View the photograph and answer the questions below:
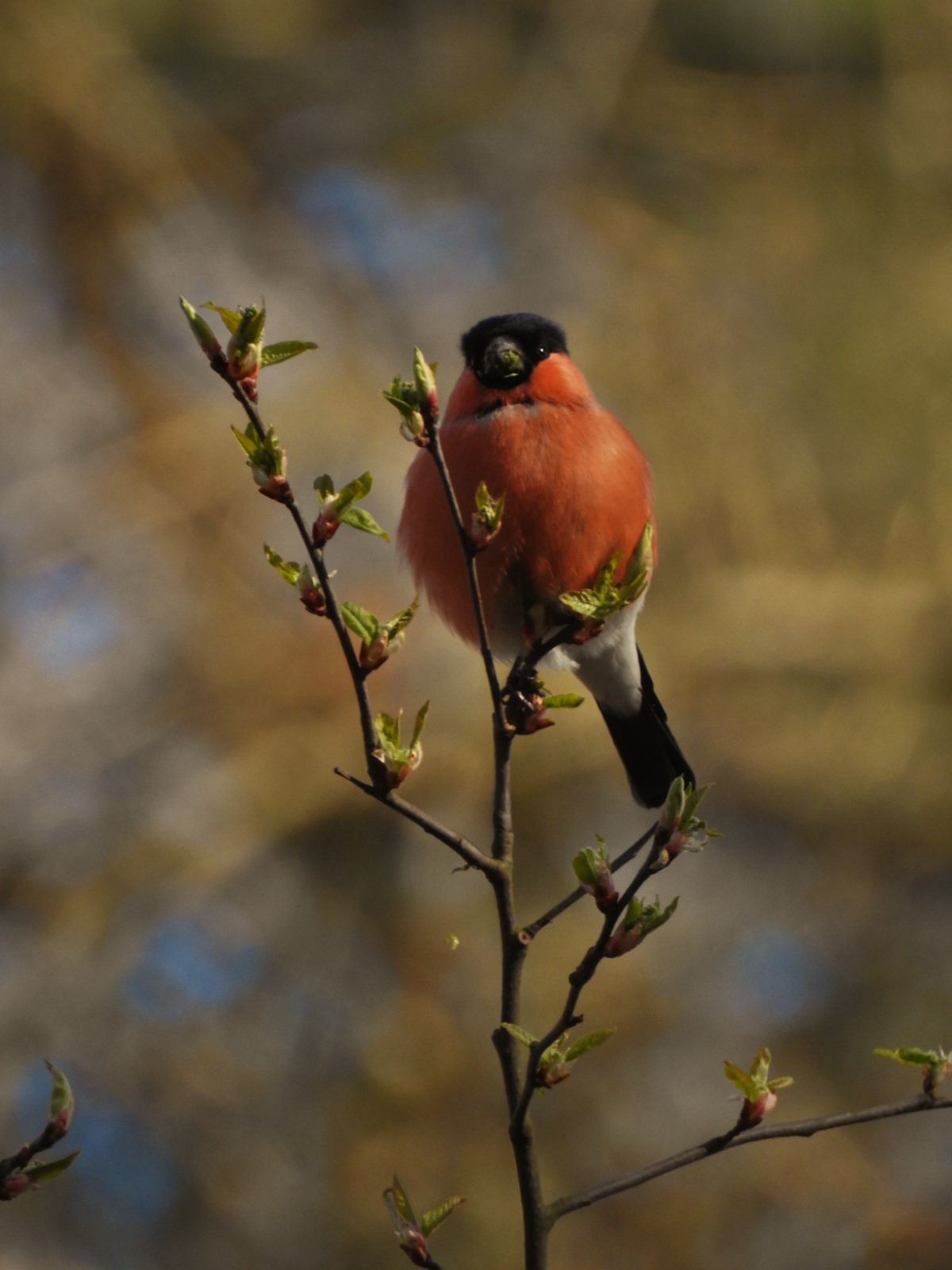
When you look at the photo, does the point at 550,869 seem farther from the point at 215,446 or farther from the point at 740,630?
the point at 215,446

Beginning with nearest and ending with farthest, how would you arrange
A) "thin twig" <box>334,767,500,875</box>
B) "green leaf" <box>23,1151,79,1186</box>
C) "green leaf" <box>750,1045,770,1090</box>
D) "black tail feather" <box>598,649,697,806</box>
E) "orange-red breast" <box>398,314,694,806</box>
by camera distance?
"green leaf" <box>23,1151,79,1186</box>
"thin twig" <box>334,767,500,875</box>
"green leaf" <box>750,1045,770,1090</box>
"orange-red breast" <box>398,314,694,806</box>
"black tail feather" <box>598,649,697,806</box>

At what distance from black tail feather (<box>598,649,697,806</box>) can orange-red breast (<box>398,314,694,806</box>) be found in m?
0.34

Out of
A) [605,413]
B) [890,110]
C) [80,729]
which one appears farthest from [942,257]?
[605,413]

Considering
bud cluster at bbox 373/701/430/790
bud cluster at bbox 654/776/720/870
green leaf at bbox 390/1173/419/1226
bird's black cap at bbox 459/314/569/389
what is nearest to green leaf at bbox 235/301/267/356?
bud cluster at bbox 373/701/430/790

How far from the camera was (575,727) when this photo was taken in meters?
7.12

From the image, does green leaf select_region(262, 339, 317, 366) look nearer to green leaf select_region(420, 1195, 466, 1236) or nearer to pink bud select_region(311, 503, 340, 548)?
pink bud select_region(311, 503, 340, 548)

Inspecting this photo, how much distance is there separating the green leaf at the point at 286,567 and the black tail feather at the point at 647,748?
178 cm

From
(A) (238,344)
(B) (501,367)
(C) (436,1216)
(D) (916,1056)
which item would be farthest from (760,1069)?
(B) (501,367)

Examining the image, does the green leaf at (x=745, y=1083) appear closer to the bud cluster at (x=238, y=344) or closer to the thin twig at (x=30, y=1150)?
the thin twig at (x=30, y=1150)

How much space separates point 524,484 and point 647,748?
1023 millimetres

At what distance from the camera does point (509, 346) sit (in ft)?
8.68

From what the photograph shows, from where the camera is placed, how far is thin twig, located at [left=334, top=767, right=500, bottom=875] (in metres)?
1.39

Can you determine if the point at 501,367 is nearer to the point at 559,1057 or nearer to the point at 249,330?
the point at 249,330

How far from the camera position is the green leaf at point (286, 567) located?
150 cm
